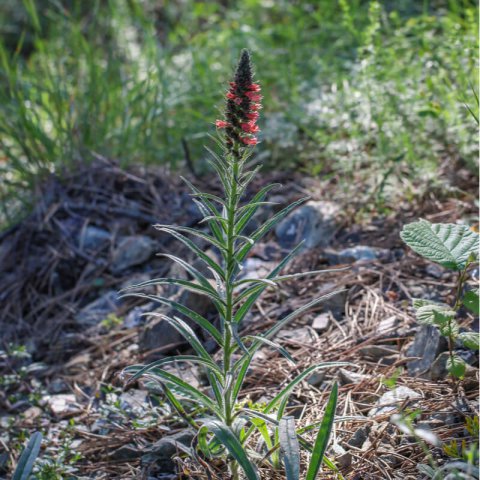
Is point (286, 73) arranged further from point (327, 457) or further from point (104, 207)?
point (327, 457)

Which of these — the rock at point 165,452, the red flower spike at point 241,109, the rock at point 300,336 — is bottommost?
the rock at point 165,452

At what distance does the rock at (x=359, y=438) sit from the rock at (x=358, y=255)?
1.04 metres

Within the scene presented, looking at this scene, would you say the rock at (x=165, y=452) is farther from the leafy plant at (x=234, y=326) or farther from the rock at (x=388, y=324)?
the rock at (x=388, y=324)

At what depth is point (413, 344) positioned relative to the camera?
94.7 inches

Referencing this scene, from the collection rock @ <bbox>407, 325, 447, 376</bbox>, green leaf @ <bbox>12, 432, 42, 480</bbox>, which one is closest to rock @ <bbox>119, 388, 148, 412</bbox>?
green leaf @ <bbox>12, 432, 42, 480</bbox>

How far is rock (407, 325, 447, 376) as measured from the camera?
229 cm

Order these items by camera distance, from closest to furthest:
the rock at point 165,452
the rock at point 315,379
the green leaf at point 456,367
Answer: the green leaf at point 456,367 → the rock at point 165,452 → the rock at point 315,379

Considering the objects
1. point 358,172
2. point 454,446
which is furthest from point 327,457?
point 358,172

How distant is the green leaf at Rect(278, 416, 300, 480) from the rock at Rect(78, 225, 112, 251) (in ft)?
6.62

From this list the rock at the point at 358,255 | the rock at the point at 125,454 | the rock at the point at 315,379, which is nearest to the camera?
the rock at the point at 125,454

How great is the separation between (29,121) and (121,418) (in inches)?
72.8

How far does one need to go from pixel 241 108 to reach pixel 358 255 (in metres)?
1.39

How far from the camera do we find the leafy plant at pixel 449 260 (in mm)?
1998

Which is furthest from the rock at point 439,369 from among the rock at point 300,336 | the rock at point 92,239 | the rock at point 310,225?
the rock at point 92,239
